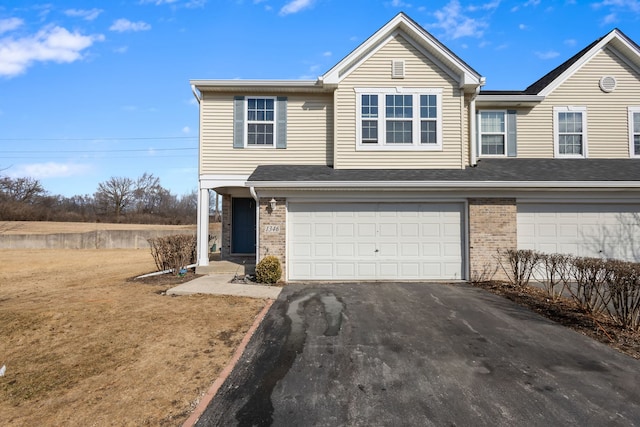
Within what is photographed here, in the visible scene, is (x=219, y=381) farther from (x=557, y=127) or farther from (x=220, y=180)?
(x=557, y=127)

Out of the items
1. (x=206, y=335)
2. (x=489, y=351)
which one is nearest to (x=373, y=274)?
(x=489, y=351)

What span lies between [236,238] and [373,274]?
6.61 meters

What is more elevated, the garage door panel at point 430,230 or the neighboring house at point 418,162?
the neighboring house at point 418,162

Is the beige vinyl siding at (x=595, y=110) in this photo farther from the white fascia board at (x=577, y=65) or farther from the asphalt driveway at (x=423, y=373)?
the asphalt driveway at (x=423, y=373)

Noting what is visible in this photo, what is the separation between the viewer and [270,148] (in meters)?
11.5

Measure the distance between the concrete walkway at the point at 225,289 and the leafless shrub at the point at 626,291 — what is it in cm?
670

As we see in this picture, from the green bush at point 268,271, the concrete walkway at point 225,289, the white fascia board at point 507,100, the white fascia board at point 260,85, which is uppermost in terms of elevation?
the white fascia board at point 260,85

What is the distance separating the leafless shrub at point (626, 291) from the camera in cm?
547

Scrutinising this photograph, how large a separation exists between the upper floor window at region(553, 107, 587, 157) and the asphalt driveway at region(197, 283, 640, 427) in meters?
8.71

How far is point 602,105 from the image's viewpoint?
1218cm

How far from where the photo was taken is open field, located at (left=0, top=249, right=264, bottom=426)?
341cm

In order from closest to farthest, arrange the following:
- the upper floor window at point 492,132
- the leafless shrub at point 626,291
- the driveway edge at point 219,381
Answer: the driveway edge at point 219,381 → the leafless shrub at point 626,291 → the upper floor window at point 492,132

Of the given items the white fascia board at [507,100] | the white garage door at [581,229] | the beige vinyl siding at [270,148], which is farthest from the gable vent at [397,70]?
the white garage door at [581,229]

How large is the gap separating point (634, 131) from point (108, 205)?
68.7m
